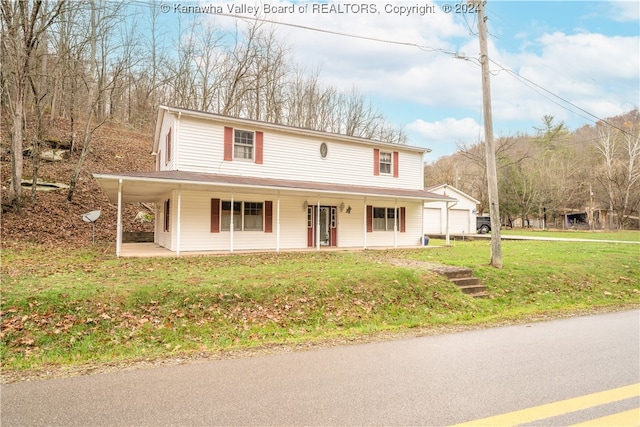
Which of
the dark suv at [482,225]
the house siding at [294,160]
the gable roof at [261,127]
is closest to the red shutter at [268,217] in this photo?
the house siding at [294,160]

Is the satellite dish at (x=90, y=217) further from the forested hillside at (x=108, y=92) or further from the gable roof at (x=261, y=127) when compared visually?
the gable roof at (x=261, y=127)

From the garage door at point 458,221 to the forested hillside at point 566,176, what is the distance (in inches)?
456

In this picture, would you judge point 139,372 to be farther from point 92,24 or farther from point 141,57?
point 141,57

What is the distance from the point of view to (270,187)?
1339 centimetres

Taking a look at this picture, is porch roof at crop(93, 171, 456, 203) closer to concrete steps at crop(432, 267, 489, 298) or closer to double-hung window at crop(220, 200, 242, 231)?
double-hung window at crop(220, 200, 242, 231)

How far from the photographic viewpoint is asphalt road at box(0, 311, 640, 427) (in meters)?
3.21

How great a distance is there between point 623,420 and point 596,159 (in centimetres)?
4809

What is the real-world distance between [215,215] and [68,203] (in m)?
9.20

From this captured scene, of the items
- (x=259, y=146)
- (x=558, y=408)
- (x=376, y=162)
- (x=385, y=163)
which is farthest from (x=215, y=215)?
(x=558, y=408)

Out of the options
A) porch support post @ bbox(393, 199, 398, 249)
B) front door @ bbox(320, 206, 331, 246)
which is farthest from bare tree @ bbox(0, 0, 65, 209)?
porch support post @ bbox(393, 199, 398, 249)

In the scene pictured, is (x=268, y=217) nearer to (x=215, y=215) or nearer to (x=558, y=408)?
(x=215, y=215)

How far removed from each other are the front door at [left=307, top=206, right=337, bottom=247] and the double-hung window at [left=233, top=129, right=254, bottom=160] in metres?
3.59

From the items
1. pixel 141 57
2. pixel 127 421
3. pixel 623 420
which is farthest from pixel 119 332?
pixel 141 57

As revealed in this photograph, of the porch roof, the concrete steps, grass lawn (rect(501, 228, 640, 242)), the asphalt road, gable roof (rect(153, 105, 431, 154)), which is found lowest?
the asphalt road
